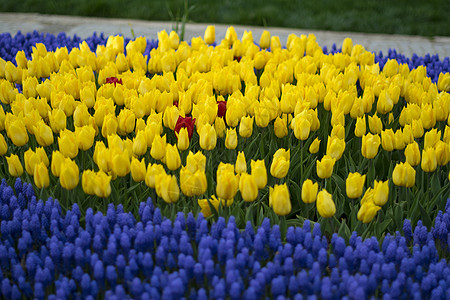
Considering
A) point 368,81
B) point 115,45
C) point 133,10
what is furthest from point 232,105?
point 133,10

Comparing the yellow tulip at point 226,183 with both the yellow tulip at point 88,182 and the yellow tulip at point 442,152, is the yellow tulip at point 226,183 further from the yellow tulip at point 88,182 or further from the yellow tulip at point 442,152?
the yellow tulip at point 442,152

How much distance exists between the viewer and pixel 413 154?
2.40 m

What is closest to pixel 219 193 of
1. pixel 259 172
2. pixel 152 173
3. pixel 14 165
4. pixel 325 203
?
pixel 259 172

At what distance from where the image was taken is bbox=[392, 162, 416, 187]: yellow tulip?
226 centimetres

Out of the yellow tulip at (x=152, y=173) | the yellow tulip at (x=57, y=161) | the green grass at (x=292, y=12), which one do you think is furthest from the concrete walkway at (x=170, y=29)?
the yellow tulip at (x=152, y=173)

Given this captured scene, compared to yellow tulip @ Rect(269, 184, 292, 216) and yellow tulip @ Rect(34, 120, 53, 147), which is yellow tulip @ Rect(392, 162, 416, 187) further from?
yellow tulip @ Rect(34, 120, 53, 147)

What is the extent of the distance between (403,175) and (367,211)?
300 millimetres

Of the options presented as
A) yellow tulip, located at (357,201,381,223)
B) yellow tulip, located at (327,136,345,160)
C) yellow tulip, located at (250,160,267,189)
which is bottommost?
yellow tulip, located at (357,201,381,223)

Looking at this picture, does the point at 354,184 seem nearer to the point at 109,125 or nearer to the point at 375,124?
the point at 375,124

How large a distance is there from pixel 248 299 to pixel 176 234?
0.40 meters

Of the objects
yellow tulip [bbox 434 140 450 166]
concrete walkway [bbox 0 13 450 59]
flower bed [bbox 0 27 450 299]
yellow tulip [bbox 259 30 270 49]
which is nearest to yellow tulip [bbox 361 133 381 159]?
flower bed [bbox 0 27 450 299]

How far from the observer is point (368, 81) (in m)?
3.39

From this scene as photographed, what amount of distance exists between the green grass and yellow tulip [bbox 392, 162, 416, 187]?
648 centimetres

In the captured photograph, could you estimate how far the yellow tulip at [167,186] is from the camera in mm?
2061
